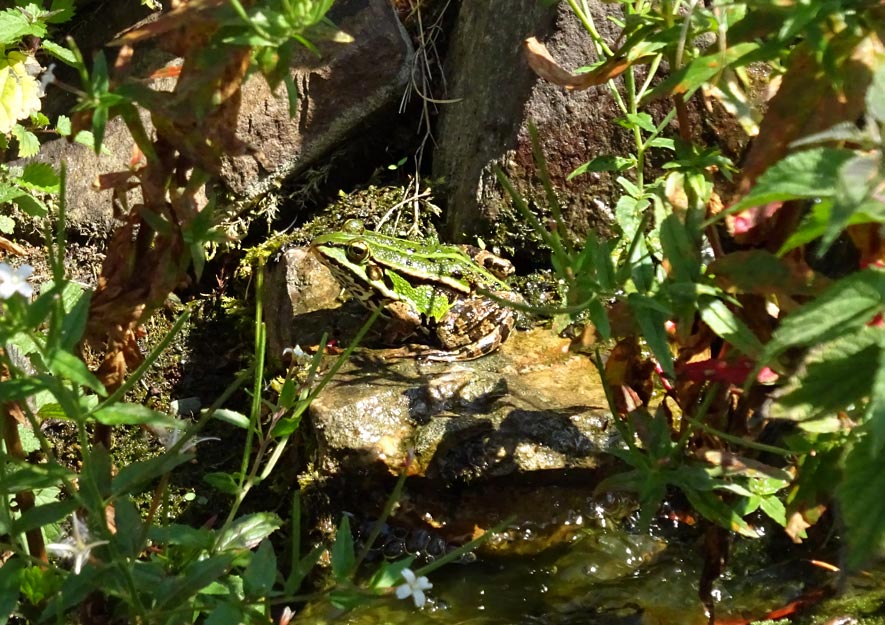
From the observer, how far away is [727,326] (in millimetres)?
1386

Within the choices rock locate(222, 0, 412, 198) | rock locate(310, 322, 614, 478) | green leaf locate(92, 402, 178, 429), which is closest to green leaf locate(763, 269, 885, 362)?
green leaf locate(92, 402, 178, 429)

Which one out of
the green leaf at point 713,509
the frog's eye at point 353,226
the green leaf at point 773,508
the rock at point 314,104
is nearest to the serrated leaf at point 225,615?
the green leaf at point 713,509

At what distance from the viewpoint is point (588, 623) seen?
2264 mm

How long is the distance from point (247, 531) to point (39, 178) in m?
1.82

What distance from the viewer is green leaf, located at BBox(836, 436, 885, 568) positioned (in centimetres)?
102

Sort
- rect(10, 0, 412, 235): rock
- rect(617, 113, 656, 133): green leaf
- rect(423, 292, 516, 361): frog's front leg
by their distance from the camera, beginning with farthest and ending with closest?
rect(10, 0, 412, 235): rock
rect(423, 292, 516, 361): frog's front leg
rect(617, 113, 656, 133): green leaf

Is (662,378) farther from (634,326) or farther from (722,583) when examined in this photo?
(722,583)

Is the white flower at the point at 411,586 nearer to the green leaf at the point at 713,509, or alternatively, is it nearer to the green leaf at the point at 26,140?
the green leaf at the point at 713,509

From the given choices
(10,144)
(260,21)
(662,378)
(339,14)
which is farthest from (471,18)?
(260,21)

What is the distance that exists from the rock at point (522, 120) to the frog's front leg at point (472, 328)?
36 centimetres

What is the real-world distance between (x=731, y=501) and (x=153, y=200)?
49.8 inches

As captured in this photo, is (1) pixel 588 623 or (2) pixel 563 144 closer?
(1) pixel 588 623

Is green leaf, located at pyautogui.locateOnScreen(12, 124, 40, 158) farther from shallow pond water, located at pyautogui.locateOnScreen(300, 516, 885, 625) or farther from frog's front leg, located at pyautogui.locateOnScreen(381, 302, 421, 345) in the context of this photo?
shallow pond water, located at pyautogui.locateOnScreen(300, 516, 885, 625)

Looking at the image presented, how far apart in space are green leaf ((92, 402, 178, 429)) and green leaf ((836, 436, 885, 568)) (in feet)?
2.66
